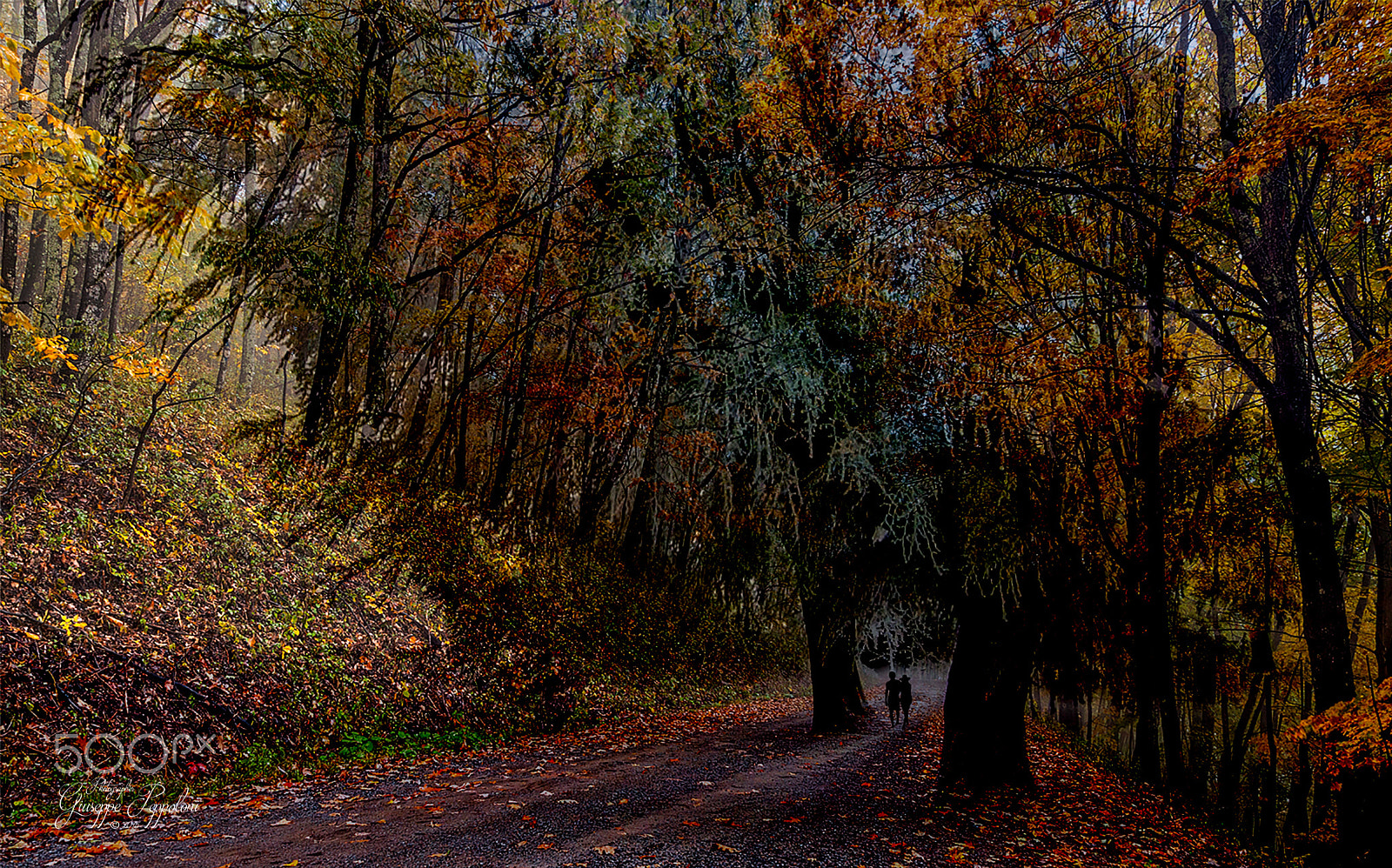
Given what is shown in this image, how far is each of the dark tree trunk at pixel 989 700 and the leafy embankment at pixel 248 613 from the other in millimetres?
5923

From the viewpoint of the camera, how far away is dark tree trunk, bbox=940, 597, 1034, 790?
871 cm

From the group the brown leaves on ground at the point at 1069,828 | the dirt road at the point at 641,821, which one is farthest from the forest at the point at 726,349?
the dirt road at the point at 641,821

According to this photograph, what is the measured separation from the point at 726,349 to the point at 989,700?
5.71 metres

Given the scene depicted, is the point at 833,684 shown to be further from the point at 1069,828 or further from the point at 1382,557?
the point at 1382,557

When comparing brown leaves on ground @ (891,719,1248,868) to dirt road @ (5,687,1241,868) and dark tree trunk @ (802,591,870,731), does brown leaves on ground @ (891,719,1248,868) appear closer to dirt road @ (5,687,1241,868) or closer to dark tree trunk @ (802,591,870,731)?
dirt road @ (5,687,1241,868)

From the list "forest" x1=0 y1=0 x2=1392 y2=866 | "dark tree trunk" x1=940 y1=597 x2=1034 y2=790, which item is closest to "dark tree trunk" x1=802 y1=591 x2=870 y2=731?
"forest" x1=0 y1=0 x2=1392 y2=866

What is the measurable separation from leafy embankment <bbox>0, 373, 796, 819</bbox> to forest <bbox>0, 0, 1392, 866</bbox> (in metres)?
0.07

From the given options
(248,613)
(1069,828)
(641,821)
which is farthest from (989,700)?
(248,613)

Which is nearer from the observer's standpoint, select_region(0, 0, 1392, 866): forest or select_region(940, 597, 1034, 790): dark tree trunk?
select_region(0, 0, 1392, 866): forest

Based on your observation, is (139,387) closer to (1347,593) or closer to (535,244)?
(535,244)

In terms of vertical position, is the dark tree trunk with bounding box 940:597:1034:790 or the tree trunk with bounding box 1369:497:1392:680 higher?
the tree trunk with bounding box 1369:497:1392:680

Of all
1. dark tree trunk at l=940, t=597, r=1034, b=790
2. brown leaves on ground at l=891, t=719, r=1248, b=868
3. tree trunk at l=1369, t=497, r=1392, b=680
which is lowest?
brown leaves on ground at l=891, t=719, r=1248, b=868

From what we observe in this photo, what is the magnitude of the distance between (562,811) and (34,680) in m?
4.55

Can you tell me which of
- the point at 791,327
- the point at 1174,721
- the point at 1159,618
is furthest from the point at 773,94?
the point at 1174,721
